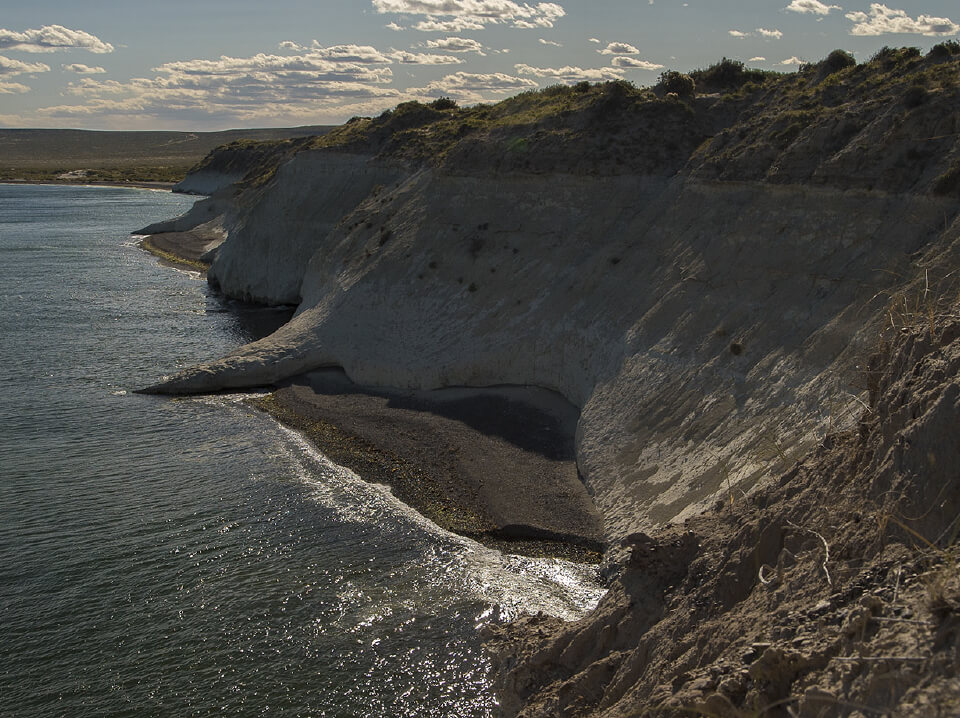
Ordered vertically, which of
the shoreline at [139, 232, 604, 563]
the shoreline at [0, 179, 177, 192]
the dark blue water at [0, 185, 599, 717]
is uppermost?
the shoreline at [0, 179, 177, 192]

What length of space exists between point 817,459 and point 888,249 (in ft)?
37.0

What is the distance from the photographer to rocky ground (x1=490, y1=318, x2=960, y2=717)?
641 centimetres

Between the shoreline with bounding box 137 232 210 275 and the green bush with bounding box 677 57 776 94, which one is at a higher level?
the green bush with bounding box 677 57 776 94

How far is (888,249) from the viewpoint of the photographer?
19344mm

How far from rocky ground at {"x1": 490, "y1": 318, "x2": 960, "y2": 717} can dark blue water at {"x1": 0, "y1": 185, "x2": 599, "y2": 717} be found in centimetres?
434

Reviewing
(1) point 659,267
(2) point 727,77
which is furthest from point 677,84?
(1) point 659,267

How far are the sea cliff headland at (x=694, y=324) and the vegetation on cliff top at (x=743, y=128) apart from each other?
11 centimetres

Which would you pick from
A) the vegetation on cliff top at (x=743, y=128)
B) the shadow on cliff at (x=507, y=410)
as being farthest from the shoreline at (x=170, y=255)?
the shadow on cliff at (x=507, y=410)

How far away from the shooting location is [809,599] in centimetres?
785

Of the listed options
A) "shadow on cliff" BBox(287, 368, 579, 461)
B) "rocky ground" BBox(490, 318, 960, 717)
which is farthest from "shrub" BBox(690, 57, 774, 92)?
"rocky ground" BBox(490, 318, 960, 717)

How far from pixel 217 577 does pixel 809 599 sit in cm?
1332

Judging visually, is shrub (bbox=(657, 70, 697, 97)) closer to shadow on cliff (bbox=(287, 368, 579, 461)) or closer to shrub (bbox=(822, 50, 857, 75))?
shrub (bbox=(822, 50, 857, 75))

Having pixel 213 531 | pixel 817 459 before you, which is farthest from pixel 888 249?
pixel 213 531

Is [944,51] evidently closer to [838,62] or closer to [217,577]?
[838,62]
